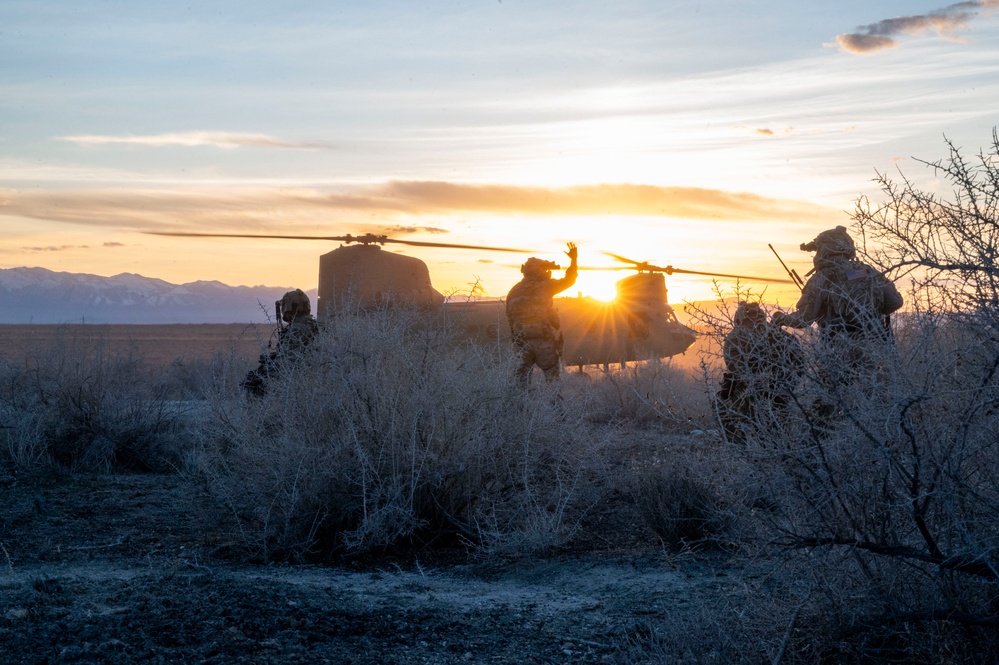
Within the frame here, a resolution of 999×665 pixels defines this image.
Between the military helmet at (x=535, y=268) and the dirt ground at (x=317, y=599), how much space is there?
24.2 ft

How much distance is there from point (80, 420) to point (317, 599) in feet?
21.6

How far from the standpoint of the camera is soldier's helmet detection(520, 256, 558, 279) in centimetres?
1474

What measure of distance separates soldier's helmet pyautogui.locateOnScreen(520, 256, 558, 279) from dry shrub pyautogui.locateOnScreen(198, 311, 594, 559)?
6.75 metres

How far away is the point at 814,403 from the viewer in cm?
418

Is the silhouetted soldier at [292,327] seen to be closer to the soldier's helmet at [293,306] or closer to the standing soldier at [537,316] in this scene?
the soldier's helmet at [293,306]

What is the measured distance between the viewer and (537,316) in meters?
14.2

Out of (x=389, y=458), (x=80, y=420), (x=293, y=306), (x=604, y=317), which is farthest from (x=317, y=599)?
(x=604, y=317)

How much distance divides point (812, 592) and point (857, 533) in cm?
35

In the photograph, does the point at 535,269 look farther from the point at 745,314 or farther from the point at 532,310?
the point at 745,314

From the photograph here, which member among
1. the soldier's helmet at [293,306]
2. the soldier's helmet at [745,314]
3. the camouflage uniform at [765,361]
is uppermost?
the soldier's helmet at [293,306]

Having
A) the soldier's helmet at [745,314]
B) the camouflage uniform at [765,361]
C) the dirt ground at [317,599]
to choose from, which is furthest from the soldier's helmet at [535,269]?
the camouflage uniform at [765,361]

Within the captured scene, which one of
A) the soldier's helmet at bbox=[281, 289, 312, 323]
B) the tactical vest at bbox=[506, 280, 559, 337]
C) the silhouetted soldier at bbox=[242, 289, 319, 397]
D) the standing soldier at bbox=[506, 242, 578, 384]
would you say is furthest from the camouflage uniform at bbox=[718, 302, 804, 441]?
the tactical vest at bbox=[506, 280, 559, 337]

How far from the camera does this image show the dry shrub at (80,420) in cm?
1024

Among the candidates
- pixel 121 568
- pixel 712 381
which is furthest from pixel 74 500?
pixel 712 381
